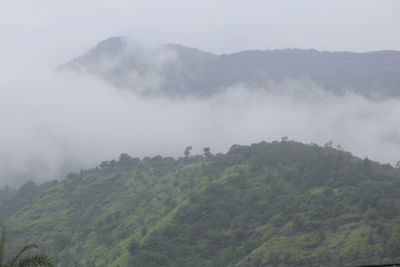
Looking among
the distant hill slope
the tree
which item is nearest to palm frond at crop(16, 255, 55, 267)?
the tree

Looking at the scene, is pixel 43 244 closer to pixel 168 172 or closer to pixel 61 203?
pixel 61 203

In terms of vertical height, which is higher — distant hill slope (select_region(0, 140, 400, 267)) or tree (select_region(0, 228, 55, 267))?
tree (select_region(0, 228, 55, 267))

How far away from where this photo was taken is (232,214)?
409 ft

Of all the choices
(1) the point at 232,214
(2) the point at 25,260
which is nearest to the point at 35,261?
(2) the point at 25,260

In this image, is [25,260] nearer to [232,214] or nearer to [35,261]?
[35,261]

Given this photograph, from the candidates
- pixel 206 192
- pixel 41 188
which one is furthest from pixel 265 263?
pixel 41 188

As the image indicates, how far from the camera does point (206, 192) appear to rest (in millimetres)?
130625

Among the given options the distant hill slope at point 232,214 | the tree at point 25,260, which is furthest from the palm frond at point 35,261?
the distant hill slope at point 232,214

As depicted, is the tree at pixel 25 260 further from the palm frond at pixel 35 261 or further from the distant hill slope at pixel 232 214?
the distant hill slope at pixel 232 214

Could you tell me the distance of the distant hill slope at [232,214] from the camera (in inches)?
3935

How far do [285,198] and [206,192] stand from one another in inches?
722

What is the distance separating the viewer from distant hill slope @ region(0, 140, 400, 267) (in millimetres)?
99938

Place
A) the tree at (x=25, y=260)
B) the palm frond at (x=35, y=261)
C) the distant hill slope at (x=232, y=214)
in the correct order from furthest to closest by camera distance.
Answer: the distant hill slope at (x=232, y=214) → the palm frond at (x=35, y=261) → the tree at (x=25, y=260)

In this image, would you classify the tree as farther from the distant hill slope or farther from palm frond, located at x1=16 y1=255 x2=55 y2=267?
the distant hill slope
